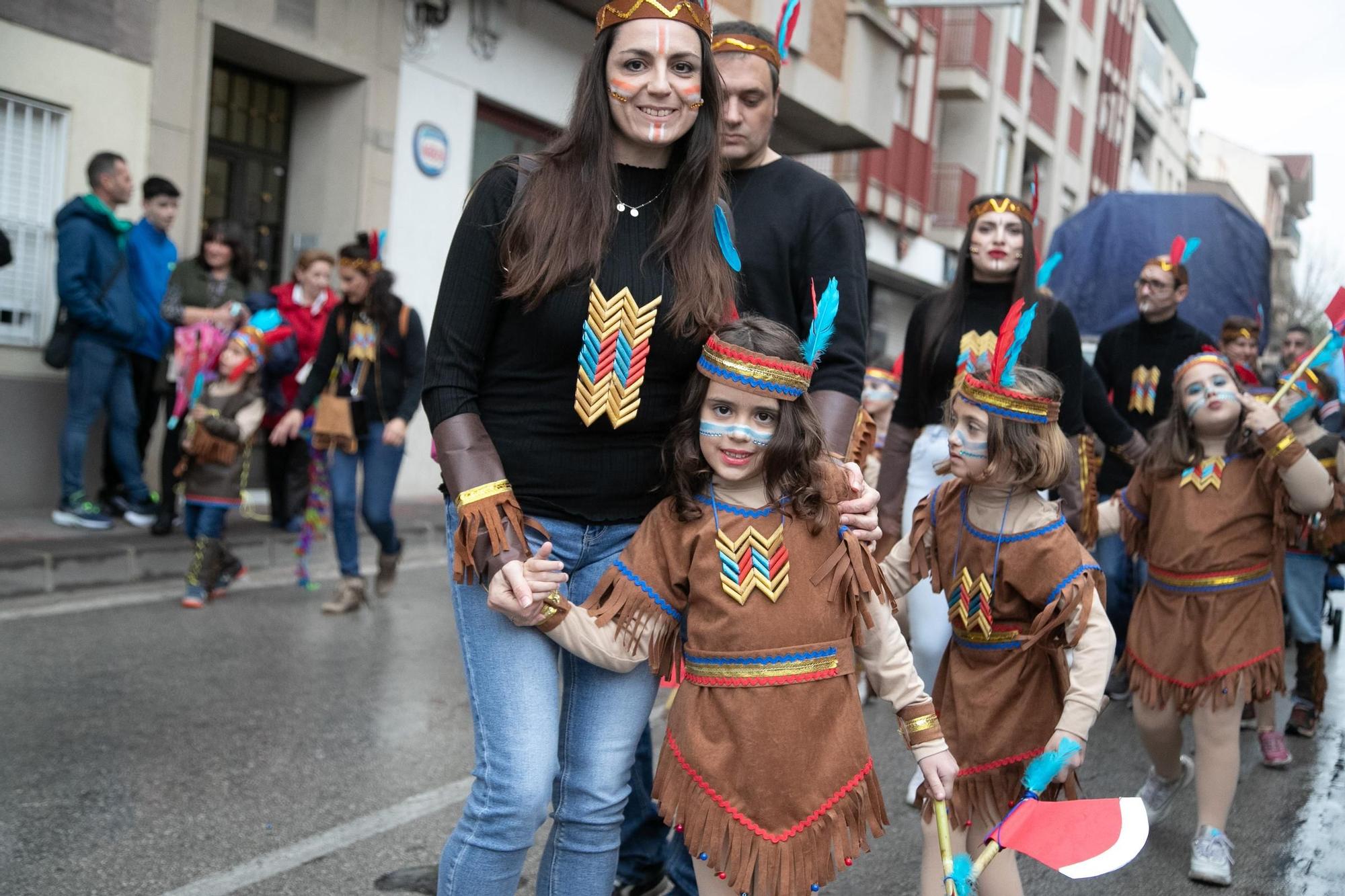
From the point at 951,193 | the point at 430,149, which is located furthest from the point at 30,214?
the point at 951,193

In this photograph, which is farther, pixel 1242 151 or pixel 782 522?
pixel 1242 151

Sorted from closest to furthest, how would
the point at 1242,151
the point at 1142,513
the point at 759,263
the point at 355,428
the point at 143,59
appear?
the point at 759,263 → the point at 1142,513 → the point at 355,428 → the point at 143,59 → the point at 1242,151

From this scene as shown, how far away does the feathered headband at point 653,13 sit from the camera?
260 cm

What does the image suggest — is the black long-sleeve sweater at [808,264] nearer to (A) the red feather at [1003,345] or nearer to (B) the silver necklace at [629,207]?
(B) the silver necklace at [629,207]

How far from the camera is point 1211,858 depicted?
3.93 metres

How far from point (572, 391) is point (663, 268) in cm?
30

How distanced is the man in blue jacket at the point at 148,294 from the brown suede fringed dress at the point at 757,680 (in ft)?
22.2

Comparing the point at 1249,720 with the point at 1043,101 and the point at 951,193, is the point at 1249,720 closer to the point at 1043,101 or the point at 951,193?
the point at 951,193

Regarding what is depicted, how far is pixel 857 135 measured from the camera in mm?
17203

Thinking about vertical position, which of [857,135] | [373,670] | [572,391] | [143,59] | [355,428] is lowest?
[373,670]

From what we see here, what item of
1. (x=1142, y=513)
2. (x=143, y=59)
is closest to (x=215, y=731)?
(x=1142, y=513)

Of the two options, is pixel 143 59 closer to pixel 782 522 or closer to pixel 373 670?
pixel 373 670

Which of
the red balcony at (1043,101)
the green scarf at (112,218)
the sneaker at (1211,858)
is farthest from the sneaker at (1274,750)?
the red balcony at (1043,101)

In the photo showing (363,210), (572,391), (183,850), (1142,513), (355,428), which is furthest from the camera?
(363,210)
